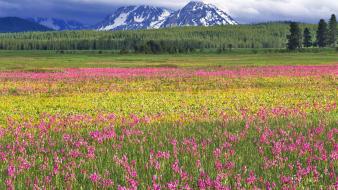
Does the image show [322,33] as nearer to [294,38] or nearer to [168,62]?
[294,38]

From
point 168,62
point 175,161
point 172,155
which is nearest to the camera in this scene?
point 175,161

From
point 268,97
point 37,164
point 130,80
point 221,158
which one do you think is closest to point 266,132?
point 221,158

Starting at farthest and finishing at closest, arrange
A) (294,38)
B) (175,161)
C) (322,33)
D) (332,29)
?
1. (322,33)
2. (332,29)
3. (294,38)
4. (175,161)

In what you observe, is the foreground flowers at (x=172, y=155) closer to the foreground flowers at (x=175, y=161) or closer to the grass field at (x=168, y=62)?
the foreground flowers at (x=175, y=161)

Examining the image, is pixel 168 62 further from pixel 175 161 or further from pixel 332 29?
pixel 332 29

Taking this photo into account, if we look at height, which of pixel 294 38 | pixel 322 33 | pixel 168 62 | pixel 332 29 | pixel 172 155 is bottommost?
pixel 172 155

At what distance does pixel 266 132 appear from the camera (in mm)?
10133

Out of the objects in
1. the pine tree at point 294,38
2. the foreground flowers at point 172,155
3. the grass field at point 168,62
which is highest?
the pine tree at point 294,38

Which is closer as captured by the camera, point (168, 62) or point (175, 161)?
point (175, 161)

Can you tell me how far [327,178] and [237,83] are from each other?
89.4 ft

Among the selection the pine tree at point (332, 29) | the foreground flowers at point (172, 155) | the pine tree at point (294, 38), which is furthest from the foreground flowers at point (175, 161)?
the pine tree at point (332, 29)

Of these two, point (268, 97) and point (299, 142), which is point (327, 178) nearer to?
point (299, 142)

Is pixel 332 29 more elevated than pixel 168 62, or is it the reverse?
pixel 332 29

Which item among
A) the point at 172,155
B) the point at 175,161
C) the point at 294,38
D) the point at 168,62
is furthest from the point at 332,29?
the point at 175,161
